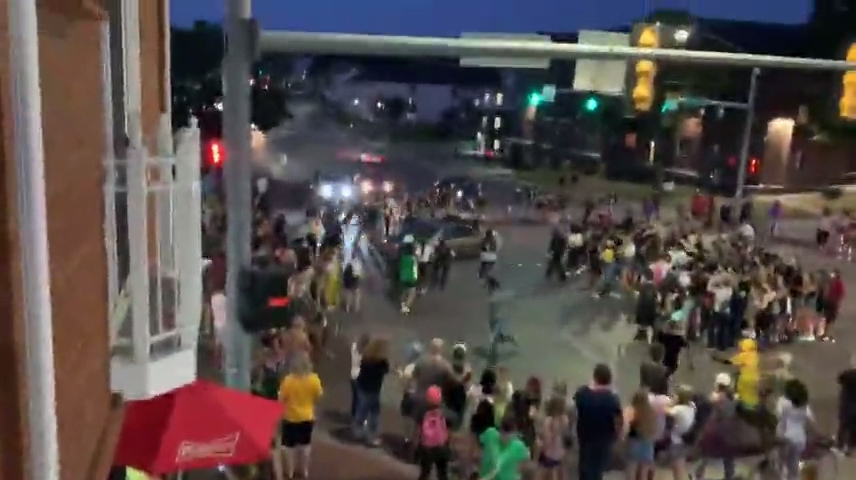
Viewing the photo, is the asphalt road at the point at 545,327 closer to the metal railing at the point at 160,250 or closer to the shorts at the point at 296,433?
the shorts at the point at 296,433

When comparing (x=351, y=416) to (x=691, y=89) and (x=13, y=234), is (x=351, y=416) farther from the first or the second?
(x=691, y=89)

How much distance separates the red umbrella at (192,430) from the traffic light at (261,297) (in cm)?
52

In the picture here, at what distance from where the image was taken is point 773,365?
1196 centimetres

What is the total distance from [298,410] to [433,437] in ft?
4.56

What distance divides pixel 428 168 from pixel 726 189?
76.0ft

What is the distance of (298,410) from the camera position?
10016 millimetres

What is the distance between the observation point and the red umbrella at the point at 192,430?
6.25m

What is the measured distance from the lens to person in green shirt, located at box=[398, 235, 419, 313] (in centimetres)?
1912

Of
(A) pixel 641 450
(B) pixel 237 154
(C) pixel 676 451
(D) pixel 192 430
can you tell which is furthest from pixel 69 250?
(C) pixel 676 451

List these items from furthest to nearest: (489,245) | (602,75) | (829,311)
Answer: (489,245) → (829,311) → (602,75)

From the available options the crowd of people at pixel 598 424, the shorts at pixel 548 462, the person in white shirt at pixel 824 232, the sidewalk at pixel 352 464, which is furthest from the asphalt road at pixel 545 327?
the shorts at pixel 548 462

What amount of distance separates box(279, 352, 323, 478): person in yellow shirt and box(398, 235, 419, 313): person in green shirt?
8550 millimetres

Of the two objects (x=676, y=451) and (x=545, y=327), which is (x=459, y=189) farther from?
(x=676, y=451)

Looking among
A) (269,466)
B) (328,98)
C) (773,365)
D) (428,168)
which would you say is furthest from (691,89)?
(328,98)
